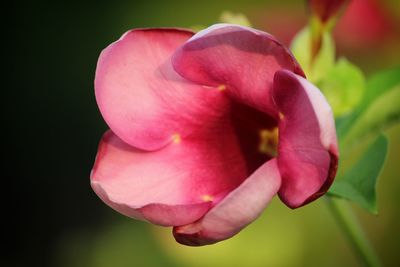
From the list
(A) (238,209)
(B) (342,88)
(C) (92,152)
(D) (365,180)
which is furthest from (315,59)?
(C) (92,152)

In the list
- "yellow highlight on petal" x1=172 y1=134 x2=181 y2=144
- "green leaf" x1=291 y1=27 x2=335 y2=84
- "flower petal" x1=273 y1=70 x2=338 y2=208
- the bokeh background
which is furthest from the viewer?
the bokeh background

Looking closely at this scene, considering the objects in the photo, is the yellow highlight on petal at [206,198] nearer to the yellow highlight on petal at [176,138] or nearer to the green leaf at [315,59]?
the yellow highlight on petal at [176,138]

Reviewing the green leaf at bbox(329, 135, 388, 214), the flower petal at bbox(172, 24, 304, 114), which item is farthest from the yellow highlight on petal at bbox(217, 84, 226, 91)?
the green leaf at bbox(329, 135, 388, 214)

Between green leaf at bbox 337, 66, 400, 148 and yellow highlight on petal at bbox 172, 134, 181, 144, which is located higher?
yellow highlight on petal at bbox 172, 134, 181, 144

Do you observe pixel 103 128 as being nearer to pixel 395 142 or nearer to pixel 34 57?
pixel 34 57

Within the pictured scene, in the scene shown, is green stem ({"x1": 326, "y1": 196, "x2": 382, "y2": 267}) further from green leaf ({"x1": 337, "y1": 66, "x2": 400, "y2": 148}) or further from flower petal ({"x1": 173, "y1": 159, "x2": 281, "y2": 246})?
flower petal ({"x1": 173, "y1": 159, "x2": 281, "y2": 246})

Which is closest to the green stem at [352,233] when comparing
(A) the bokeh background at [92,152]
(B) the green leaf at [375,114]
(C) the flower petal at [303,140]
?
(B) the green leaf at [375,114]
